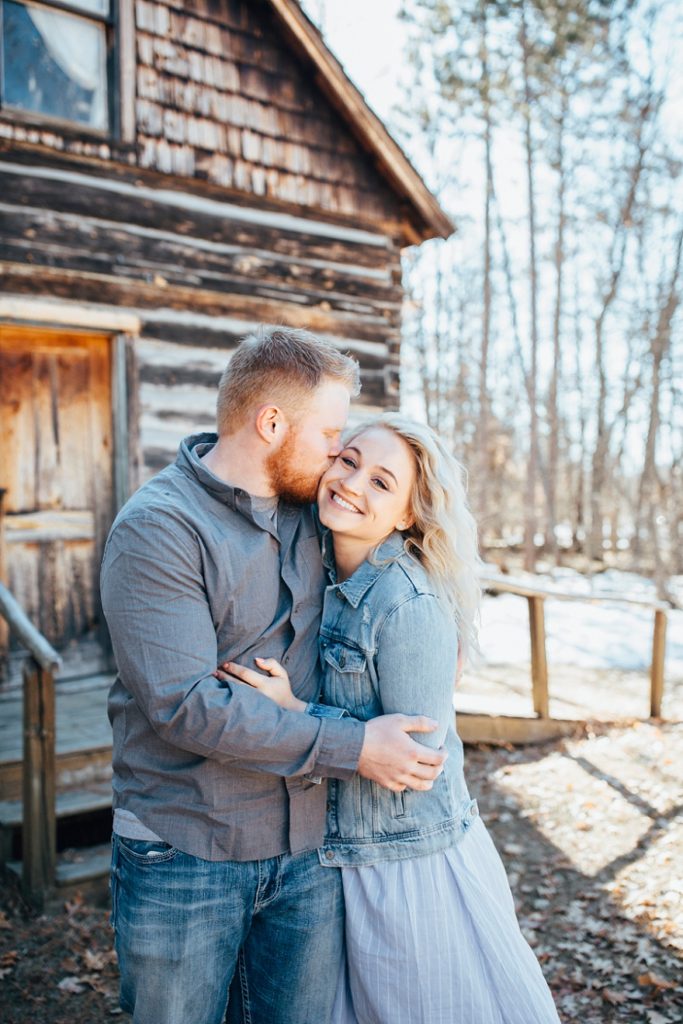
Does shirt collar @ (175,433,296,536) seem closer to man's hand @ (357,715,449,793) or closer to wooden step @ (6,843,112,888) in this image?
man's hand @ (357,715,449,793)

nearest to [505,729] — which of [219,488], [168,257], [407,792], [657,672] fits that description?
[657,672]

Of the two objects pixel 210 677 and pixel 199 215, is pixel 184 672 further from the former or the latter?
pixel 199 215

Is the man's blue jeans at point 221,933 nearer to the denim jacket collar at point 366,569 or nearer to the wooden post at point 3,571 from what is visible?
the denim jacket collar at point 366,569

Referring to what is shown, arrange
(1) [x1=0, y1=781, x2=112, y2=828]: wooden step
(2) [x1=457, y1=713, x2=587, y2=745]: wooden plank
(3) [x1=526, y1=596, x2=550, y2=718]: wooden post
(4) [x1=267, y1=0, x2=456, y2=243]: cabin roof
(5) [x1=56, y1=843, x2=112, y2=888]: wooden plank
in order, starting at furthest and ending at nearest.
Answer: (3) [x1=526, y1=596, x2=550, y2=718]: wooden post, (2) [x1=457, y1=713, x2=587, y2=745]: wooden plank, (4) [x1=267, y1=0, x2=456, y2=243]: cabin roof, (1) [x1=0, y1=781, x2=112, y2=828]: wooden step, (5) [x1=56, y1=843, x2=112, y2=888]: wooden plank

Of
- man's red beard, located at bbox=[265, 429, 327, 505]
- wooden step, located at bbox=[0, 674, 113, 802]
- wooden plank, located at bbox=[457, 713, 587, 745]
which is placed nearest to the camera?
man's red beard, located at bbox=[265, 429, 327, 505]

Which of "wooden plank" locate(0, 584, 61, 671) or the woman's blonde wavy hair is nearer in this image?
the woman's blonde wavy hair

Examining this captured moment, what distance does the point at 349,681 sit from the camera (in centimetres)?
215

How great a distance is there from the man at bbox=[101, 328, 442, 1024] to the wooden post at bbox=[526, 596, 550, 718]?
4.87 m

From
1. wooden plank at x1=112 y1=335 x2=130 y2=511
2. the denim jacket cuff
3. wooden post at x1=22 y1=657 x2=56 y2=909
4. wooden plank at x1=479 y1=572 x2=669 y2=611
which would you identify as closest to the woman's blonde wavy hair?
the denim jacket cuff

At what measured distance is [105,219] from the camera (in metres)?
5.98

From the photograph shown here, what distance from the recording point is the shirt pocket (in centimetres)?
212

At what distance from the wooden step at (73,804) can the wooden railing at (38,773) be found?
35cm

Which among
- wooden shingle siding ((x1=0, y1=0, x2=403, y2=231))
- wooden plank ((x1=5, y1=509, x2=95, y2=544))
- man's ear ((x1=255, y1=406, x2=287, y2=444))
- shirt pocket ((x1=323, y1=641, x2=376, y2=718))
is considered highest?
wooden shingle siding ((x1=0, y1=0, x2=403, y2=231))

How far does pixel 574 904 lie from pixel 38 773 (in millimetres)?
2860
